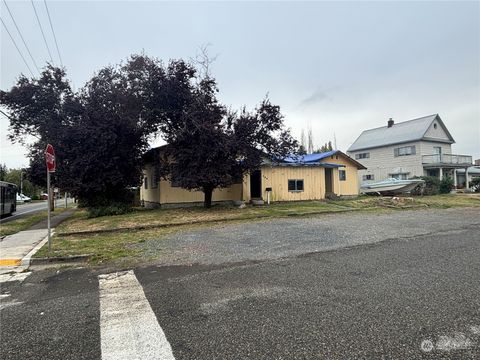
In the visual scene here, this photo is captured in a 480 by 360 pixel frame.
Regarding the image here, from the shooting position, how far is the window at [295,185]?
2289 centimetres

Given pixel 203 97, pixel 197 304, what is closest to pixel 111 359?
pixel 197 304

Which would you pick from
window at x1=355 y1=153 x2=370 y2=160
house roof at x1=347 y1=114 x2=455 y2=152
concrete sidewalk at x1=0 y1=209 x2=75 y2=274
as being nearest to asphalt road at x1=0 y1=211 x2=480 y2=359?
concrete sidewalk at x1=0 y1=209 x2=75 y2=274

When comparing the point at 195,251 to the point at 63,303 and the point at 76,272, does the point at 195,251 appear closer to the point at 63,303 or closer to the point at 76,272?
the point at 76,272

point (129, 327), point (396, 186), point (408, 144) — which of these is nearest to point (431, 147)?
point (408, 144)

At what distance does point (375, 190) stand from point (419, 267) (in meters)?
24.0

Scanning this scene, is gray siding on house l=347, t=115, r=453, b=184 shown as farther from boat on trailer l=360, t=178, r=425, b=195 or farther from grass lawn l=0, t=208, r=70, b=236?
grass lawn l=0, t=208, r=70, b=236

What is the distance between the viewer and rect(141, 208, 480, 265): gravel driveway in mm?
7306

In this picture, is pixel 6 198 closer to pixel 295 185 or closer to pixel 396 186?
pixel 295 185

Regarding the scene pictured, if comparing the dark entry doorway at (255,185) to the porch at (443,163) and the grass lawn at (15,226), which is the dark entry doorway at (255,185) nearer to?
the grass lawn at (15,226)

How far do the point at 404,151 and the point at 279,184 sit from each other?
19.3 meters

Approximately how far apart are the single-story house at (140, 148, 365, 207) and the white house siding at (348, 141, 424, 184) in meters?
11.5

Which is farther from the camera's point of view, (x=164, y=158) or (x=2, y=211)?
(x=2, y=211)

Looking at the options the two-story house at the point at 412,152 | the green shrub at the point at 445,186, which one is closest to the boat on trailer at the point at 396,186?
the green shrub at the point at 445,186

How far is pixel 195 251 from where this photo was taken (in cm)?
775
